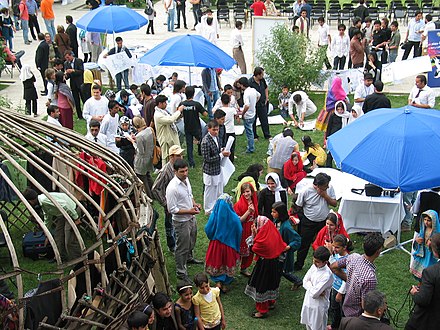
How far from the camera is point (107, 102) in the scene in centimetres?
1319

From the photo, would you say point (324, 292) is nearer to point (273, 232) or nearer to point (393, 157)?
point (273, 232)

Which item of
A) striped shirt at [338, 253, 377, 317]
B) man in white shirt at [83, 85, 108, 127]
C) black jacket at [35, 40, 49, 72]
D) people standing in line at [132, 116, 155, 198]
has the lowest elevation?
striped shirt at [338, 253, 377, 317]

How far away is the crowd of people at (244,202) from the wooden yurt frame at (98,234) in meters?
0.39

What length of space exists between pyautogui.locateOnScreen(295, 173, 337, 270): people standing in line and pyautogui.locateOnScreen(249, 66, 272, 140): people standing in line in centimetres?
475

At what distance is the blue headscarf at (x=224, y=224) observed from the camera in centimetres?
873

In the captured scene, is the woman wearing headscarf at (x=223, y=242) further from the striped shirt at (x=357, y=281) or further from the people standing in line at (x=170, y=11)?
the people standing in line at (x=170, y=11)

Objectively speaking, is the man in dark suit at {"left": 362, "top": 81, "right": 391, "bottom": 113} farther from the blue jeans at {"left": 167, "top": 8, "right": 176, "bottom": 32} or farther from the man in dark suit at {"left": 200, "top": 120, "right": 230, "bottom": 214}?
the blue jeans at {"left": 167, "top": 8, "right": 176, "bottom": 32}

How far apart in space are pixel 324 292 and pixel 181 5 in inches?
736

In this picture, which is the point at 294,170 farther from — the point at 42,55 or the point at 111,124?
the point at 42,55

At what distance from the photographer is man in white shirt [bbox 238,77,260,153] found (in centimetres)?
1337

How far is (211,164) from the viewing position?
10742mm

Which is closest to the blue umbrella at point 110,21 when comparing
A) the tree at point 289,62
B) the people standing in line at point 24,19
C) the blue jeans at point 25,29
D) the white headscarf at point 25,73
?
the white headscarf at point 25,73

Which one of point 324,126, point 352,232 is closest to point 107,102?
point 324,126

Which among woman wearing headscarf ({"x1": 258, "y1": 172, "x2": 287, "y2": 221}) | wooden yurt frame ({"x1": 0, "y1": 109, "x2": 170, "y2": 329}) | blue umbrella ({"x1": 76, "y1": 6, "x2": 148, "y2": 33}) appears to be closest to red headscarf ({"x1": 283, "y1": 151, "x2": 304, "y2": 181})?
woman wearing headscarf ({"x1": 258, "y1": 172, "x2": 287, "y2": 221})
